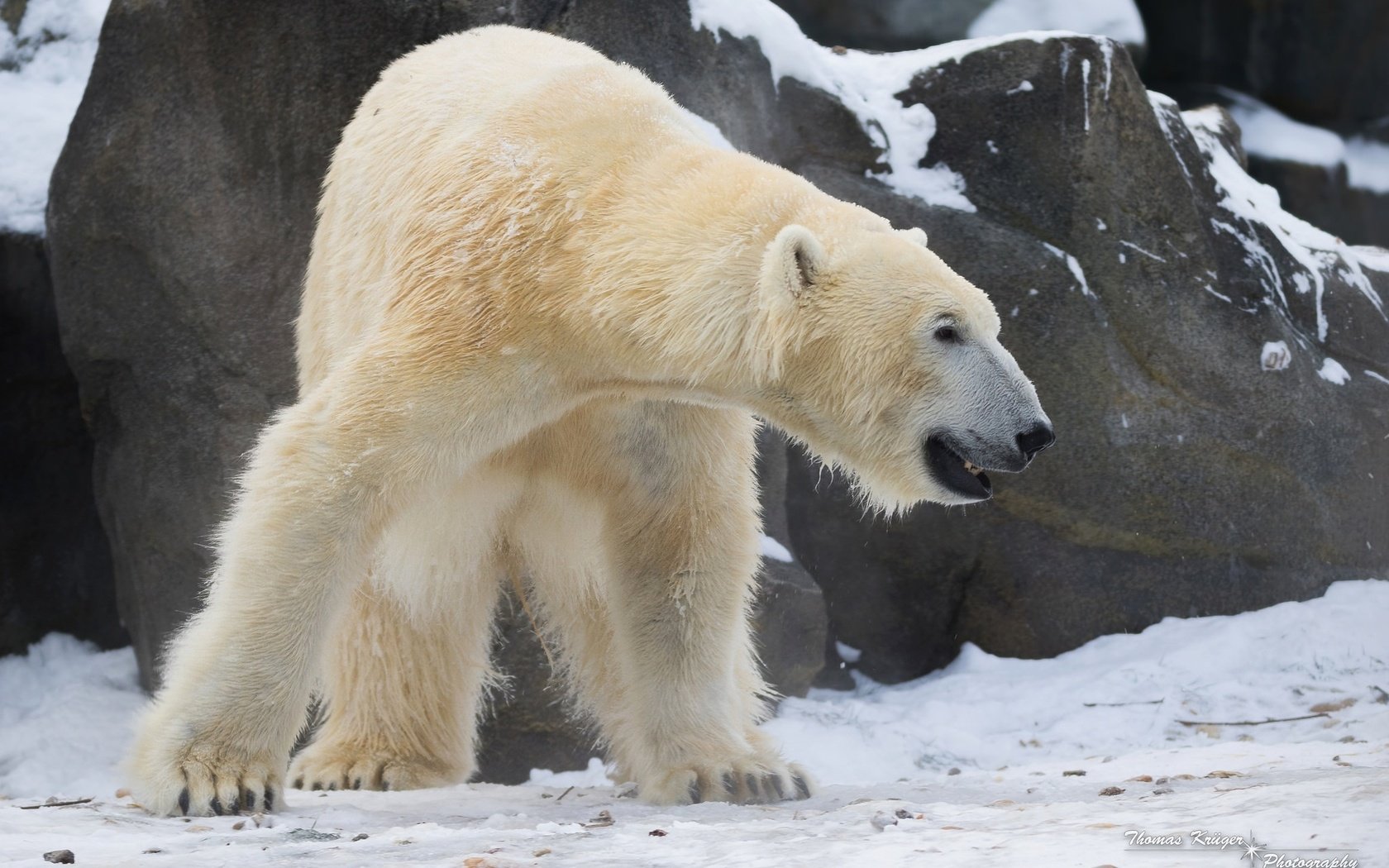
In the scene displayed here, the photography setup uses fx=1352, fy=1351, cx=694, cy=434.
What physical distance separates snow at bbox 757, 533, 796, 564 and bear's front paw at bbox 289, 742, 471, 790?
6.79 ft

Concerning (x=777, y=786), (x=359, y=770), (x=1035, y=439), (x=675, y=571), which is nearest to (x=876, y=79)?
(x=675, y=571)

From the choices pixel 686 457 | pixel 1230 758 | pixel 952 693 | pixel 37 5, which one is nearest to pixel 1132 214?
pixel 952 693

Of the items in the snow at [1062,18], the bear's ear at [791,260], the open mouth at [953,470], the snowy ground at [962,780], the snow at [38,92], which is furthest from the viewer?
the snow at [1062,18]

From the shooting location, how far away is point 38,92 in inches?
270

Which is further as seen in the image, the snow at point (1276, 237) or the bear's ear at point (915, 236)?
the snow at point (1276, 237)

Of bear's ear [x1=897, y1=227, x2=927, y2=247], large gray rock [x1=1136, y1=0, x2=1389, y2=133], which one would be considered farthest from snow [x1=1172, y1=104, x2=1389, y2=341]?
large gray rock [x1=1136, y1=0, x2=1389, y2=133]

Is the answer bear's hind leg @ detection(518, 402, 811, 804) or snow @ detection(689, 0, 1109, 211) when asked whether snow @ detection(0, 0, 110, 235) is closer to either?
snow @ detection(689, 0, 1109, 211)

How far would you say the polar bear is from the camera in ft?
10.1

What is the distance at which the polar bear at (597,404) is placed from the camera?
3092mm

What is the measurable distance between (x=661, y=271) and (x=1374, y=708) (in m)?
3.71

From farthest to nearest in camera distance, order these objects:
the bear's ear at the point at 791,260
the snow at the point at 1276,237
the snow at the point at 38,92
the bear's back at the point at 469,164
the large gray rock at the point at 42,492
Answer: the snow at the point at 1276,237 < the large gray rock at the point at 42,492 < the snow at the point at 38,92 < the bear's back at the point at 469,164 < the bear's ear at the point at 791,260

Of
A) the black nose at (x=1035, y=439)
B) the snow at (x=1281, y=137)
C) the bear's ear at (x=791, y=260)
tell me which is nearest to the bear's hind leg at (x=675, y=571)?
the bear's ear at (x=791, y=260)

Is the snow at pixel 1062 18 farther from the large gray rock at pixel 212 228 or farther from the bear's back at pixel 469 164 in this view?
the bear's back at pixel 469 164

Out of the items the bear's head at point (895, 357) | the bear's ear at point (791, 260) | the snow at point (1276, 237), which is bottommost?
the snow at point (1276, 237)
